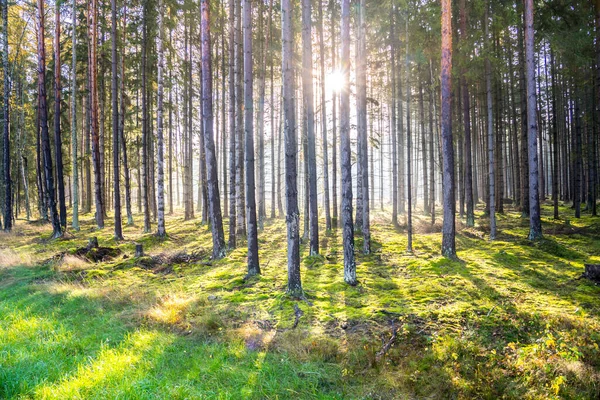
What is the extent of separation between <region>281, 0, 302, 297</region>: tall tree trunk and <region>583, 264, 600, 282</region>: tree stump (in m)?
7.05

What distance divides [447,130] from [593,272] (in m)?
5.34

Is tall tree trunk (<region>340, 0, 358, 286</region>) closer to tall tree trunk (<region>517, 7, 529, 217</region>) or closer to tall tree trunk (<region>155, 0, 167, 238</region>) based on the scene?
tall tree trunk (<region>155, 0, 167, 238</region>)

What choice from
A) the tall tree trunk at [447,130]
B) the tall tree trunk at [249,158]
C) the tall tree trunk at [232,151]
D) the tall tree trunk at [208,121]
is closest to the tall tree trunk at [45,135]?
the tall tree trunk at [232,151]

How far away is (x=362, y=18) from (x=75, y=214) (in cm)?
1934

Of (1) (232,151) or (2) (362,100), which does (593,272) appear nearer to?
(2) (362,100)

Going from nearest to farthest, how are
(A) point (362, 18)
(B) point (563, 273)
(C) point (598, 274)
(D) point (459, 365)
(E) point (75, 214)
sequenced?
1. (D) point (459, 365)
2. (C) point (598, 274)
3. (B) point (563, 273)
4. (A) point (362, 18)
5. (E) point (75, 214)

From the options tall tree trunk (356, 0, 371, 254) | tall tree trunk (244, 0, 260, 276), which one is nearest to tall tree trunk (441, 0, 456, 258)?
tall tree trunk (356, 0, 371, 254)

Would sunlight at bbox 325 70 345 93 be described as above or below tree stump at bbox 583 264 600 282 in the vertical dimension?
above

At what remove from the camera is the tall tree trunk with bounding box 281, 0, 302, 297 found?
304 inches

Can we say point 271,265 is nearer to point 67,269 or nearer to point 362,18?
point 67,269

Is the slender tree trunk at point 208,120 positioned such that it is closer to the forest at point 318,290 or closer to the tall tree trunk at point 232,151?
the forest at point 318,290

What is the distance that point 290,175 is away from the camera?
309 inches

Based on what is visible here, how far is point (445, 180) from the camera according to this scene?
10.6m

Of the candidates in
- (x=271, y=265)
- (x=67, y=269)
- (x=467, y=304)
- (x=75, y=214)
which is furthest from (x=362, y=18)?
(x=75, y=214)
